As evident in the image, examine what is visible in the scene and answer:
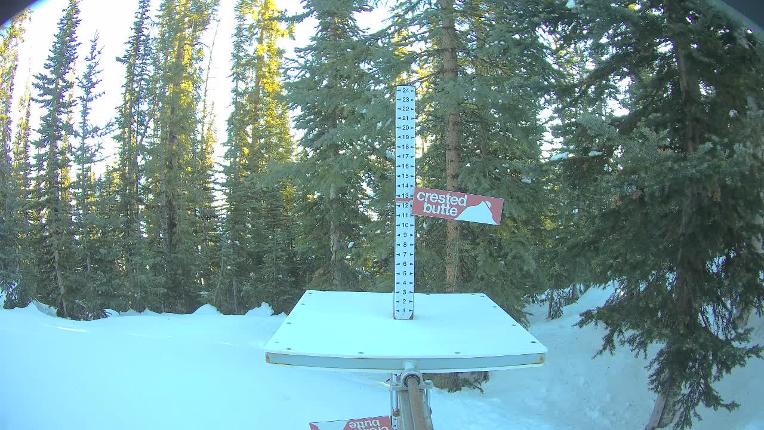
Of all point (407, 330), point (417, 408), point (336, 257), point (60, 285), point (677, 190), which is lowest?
point (60, 285)

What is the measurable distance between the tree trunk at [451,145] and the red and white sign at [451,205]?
5.00 meters

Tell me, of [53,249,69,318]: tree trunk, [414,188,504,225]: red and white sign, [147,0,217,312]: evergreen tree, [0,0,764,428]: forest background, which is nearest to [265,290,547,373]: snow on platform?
[414,188,504,225]: red and white sign

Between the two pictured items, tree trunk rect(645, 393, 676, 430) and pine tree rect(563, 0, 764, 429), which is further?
tree trunk rect(645, 393, 676, 430)

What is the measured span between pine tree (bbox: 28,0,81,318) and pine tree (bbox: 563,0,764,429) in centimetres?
1894

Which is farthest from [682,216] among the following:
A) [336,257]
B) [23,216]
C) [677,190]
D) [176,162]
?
[23,216]

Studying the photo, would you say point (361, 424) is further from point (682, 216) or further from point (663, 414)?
point (663, 414)

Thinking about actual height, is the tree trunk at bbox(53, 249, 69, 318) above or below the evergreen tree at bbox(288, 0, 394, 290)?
below

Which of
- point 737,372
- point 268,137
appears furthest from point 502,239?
point 268,137

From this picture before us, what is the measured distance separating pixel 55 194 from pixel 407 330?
20.5 meters

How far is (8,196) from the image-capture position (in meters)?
19.9

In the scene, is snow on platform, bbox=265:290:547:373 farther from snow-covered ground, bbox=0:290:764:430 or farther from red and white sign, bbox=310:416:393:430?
snow-covered ground, bbox=0:290:764:430

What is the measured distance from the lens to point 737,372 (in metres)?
6.29

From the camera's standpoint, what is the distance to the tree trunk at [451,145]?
792 centimetres

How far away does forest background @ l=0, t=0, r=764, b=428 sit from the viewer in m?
4.68
